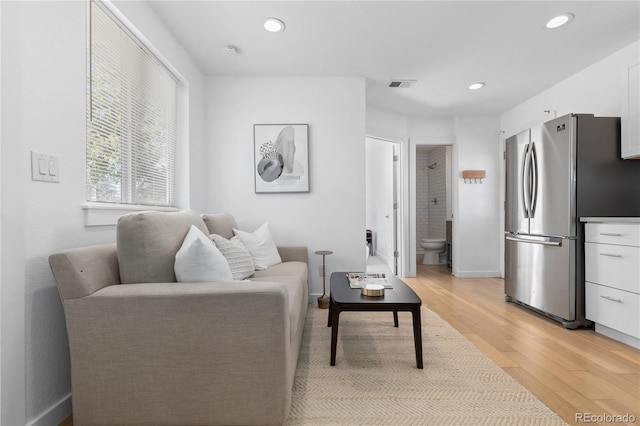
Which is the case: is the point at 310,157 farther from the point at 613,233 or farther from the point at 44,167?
the point at 613,233

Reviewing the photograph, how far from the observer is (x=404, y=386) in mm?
1643

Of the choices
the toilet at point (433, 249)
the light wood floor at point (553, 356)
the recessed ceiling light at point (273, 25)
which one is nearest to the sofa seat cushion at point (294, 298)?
the light wood floor at point (553, 356)

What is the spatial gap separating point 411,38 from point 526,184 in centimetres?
180

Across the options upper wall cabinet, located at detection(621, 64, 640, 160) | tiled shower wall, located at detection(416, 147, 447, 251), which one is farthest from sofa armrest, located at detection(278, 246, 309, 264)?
tiled shower wall, located at detection(416, 147, 447, 251)

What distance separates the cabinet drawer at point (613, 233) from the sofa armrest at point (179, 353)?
2573 mm

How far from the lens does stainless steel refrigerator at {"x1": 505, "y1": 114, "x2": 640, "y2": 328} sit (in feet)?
8.33

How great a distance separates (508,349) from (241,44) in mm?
3230

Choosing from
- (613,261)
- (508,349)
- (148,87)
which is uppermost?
(148,87)

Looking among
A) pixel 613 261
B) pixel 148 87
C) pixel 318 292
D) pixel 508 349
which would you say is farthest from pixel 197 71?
pixel 613 261

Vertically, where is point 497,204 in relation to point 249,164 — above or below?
below

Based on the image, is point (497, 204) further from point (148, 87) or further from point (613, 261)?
point (148, 87)

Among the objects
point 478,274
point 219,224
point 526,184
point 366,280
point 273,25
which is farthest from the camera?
point 478,274

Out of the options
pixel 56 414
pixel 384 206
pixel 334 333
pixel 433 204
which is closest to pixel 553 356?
pixel 334 333

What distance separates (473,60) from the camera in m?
2.95
